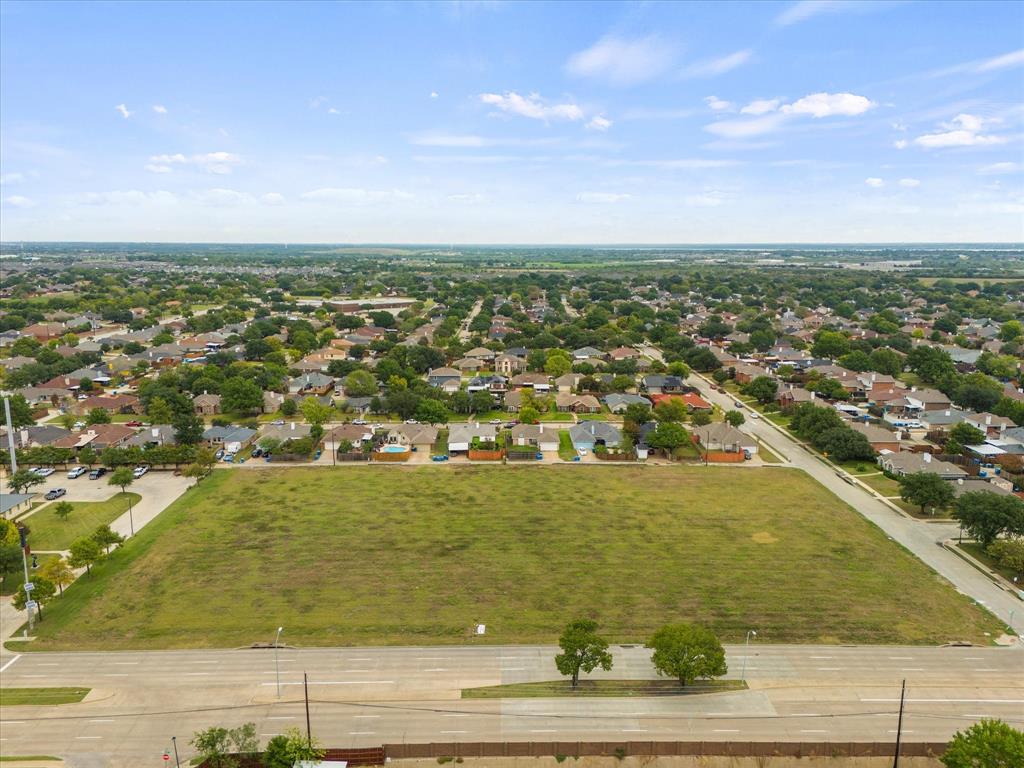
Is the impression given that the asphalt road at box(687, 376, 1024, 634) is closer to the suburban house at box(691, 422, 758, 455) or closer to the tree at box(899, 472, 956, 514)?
the tree at box(899, 472, 956, 514)

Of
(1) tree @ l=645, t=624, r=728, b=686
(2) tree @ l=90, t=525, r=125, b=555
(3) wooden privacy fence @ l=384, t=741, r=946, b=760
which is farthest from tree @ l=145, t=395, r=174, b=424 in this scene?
(1) tree @ l=645, t=624, r=728, b=686

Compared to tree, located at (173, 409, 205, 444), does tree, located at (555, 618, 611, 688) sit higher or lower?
lower

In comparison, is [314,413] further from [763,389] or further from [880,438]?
[880,438]

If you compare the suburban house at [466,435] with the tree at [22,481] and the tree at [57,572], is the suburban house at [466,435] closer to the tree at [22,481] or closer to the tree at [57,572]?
the tree at [57,572]

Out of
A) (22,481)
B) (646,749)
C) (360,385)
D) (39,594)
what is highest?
(360,385)

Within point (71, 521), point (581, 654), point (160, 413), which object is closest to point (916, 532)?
point (581, 654)
